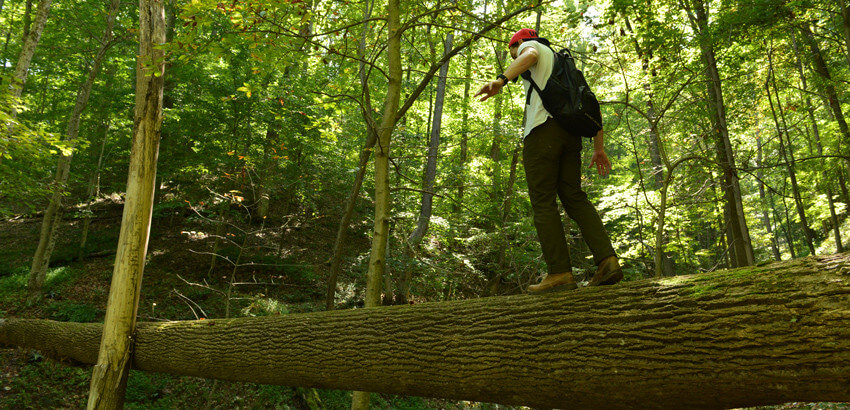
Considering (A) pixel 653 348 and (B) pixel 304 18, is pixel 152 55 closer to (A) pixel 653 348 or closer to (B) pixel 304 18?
(B) pixel 304 18

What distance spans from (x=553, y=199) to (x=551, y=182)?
0.38ft

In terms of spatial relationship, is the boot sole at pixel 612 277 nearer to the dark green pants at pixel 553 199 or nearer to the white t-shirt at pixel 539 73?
the dark green pants at pixel 553 199

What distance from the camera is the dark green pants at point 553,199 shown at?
2.72m

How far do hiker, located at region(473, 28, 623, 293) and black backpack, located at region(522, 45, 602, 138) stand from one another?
0.06m

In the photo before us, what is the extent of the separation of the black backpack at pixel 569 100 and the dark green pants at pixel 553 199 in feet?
0.29

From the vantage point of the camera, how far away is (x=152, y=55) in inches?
172

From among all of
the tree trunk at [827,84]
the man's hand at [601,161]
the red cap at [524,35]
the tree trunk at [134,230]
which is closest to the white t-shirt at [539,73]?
the red cap at [524,35]

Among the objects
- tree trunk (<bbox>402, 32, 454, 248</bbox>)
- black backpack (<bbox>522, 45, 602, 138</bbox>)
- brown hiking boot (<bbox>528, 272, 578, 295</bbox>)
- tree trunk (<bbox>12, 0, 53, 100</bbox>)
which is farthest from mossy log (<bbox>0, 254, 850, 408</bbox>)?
tree trunk (<bbox>12, 0, 53, 100</bbox>)

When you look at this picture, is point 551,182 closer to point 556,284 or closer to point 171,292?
point 556,284

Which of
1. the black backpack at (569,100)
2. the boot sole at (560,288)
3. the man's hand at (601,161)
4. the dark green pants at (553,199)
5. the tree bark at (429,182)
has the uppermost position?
the tree bark at (429,182)

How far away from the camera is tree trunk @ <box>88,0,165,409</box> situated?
158 inches

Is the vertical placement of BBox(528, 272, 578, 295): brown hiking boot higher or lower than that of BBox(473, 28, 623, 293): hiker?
lower

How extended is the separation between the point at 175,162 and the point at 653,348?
426 inches

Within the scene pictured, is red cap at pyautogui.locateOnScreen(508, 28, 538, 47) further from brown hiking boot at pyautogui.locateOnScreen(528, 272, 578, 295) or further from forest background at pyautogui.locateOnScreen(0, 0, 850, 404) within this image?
forest background at pyautogui.locateOnScreen(0, 0, 850, 404)
